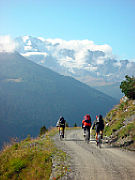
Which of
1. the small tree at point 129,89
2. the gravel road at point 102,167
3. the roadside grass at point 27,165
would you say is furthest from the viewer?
the small tree at point 129,89

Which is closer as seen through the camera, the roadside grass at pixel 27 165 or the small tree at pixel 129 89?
the roadside grass at pixel 27 165

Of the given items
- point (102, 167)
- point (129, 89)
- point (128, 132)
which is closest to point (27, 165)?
point (102, 167)

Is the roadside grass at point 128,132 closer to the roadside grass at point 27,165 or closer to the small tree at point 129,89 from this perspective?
the roadside grass at point 27,165

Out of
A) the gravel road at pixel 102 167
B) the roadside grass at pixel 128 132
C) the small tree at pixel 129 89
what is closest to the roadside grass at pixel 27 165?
the gravel road at pixel 102 167

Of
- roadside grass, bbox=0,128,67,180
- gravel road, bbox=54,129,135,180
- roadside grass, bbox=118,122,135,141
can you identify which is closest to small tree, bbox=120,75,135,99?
roadside grass, bbox=118,122,135,141

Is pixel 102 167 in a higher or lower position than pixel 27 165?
higher

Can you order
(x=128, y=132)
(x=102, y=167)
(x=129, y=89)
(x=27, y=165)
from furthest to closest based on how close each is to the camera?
1. (x=129, y=89)
2. (x=128, y=132)
3. (x=27, y=165)
4. (x=102, y=167)

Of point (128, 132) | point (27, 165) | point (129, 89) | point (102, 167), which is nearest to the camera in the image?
point (102, 167)

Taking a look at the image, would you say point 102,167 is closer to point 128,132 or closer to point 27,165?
point 27,165

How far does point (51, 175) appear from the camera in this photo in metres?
8.10

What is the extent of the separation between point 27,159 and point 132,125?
7447mm

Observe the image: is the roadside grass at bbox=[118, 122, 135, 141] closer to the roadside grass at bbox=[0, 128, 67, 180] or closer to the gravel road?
the gravel road

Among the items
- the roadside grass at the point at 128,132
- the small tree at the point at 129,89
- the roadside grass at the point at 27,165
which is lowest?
the roadside grass at the point at 27,165

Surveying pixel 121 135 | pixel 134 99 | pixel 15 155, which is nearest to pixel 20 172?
pixel 15 155
